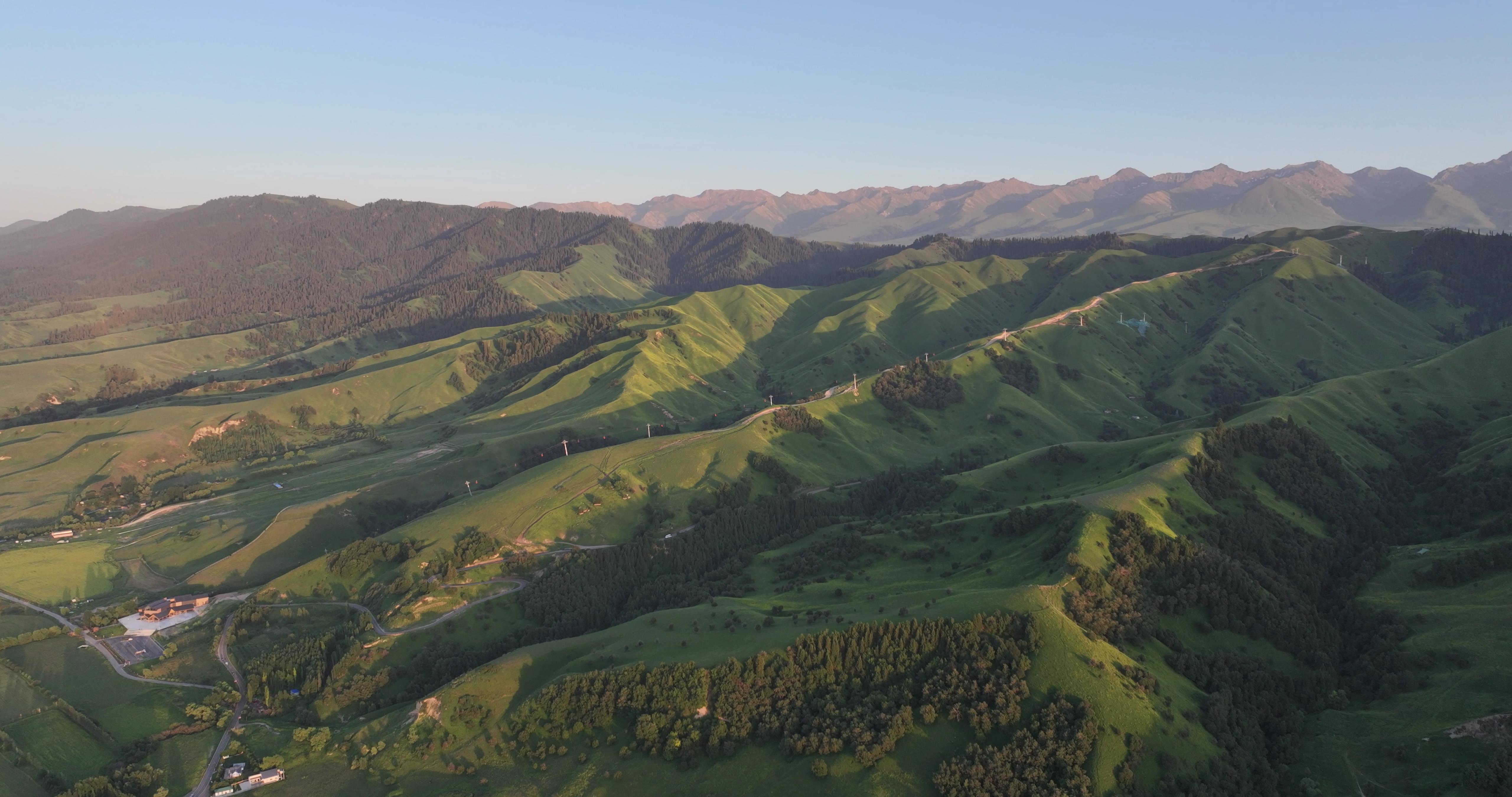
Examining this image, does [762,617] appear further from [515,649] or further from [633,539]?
[633,539]

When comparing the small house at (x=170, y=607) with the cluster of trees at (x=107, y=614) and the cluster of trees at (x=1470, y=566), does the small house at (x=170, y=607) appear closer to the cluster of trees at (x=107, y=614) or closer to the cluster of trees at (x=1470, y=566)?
the cluster of trees at (x=107, y=614)

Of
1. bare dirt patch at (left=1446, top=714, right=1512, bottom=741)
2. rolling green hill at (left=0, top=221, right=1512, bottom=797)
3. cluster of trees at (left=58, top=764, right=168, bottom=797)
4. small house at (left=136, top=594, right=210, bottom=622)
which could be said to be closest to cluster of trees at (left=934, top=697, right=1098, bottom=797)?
rolling green hill at (left=0, top=221, right=1512, bottom=797)

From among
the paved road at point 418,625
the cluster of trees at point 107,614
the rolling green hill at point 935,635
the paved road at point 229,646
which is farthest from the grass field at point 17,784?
the cluster of trees at point 107,614

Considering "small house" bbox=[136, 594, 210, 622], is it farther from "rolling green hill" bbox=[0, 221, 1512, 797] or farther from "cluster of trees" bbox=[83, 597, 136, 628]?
"rolling green hill" bbox=[0, 221, 1512, 797]

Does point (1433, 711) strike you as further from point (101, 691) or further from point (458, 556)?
point (101, 691)

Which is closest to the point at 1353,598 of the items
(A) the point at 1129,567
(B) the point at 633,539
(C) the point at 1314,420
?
(A) the point at 1129,567
